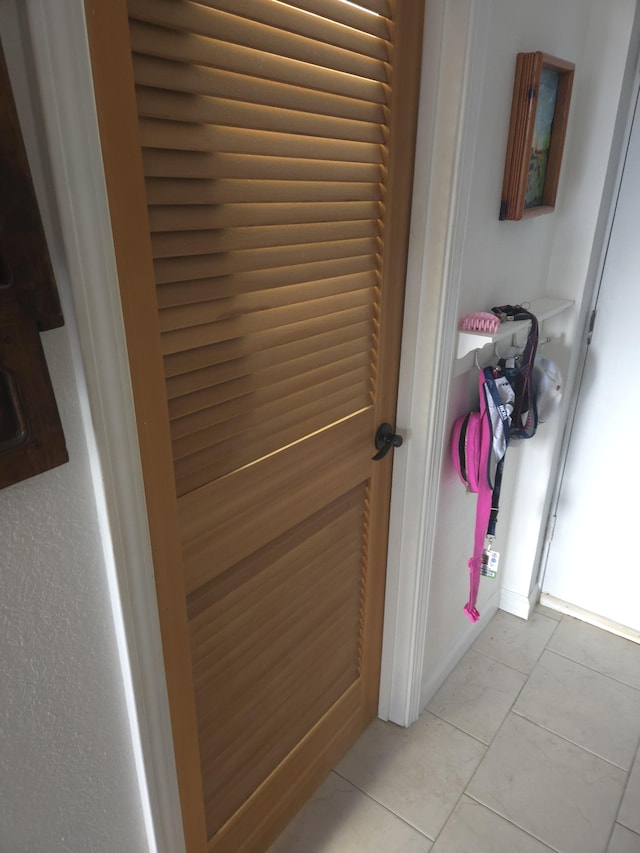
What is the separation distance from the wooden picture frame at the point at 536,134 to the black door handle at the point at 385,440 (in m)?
0.60

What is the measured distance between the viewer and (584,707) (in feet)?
6.23

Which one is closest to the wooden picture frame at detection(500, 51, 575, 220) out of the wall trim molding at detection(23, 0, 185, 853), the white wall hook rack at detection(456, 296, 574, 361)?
the white wall hook rack at detection(456, 296, 574, 361)

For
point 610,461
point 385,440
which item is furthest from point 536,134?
point 610,461

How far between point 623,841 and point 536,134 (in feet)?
5.89

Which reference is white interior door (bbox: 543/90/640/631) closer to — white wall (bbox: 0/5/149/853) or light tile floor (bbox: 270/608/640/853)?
light tile floor (bbox: 270/608/640/853)

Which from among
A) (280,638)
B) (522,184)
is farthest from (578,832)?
(522,184)

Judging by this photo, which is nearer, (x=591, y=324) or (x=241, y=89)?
(x=241, y=89)

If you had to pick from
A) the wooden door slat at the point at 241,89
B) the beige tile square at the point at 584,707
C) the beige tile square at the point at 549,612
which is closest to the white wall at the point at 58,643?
the wooden door slat at the point at 241,89

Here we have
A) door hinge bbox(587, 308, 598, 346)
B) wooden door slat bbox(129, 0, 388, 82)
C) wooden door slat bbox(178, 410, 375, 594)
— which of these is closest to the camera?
wooden door slat bbox(129, 0, 388, 82)

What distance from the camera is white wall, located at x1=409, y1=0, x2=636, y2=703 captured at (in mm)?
1286

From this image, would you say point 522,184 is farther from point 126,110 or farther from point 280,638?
point 280,638

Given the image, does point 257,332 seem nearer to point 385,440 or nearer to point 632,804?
point 385,440

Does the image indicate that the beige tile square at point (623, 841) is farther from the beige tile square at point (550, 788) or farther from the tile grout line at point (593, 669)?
the tile grout line at point (593, 669)

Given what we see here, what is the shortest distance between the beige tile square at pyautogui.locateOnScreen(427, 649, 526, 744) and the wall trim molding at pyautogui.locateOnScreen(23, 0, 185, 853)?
111cm
